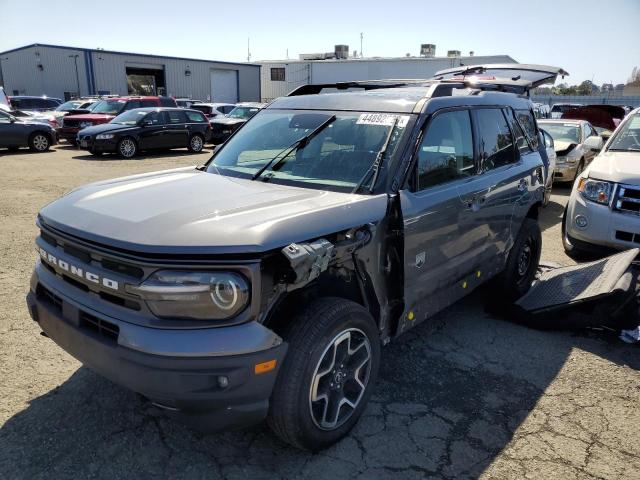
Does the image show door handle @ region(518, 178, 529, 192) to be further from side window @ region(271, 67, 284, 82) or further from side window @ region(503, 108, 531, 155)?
side window @ region(271, 67, 284, 82)

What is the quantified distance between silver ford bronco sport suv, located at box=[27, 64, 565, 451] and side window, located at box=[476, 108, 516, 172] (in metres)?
0.03

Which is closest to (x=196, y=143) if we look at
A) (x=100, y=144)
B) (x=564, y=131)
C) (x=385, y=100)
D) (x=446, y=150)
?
(x=100, y=144)

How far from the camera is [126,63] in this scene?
3772 cm

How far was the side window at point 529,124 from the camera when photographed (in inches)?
189

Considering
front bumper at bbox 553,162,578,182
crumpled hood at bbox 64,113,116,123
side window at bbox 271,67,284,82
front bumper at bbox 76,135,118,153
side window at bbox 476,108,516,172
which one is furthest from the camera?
side window at bbox 271,67,284,82

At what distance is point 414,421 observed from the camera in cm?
299

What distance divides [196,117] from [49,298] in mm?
16380

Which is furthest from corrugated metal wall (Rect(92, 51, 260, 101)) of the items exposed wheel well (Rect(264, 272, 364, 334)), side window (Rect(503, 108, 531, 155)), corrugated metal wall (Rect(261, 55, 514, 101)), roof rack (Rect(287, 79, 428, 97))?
exposed wheel well (Rect(264, 272, 364, 334))

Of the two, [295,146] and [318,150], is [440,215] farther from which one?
[295,146]

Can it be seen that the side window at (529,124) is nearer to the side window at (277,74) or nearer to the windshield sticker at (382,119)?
the windshield sticker at (382,119)

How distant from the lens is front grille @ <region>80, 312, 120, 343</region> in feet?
7.52

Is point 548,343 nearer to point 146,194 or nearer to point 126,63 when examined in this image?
point 146,194

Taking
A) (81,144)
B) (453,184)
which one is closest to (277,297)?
(453,184)

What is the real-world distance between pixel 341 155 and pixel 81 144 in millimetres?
15010
